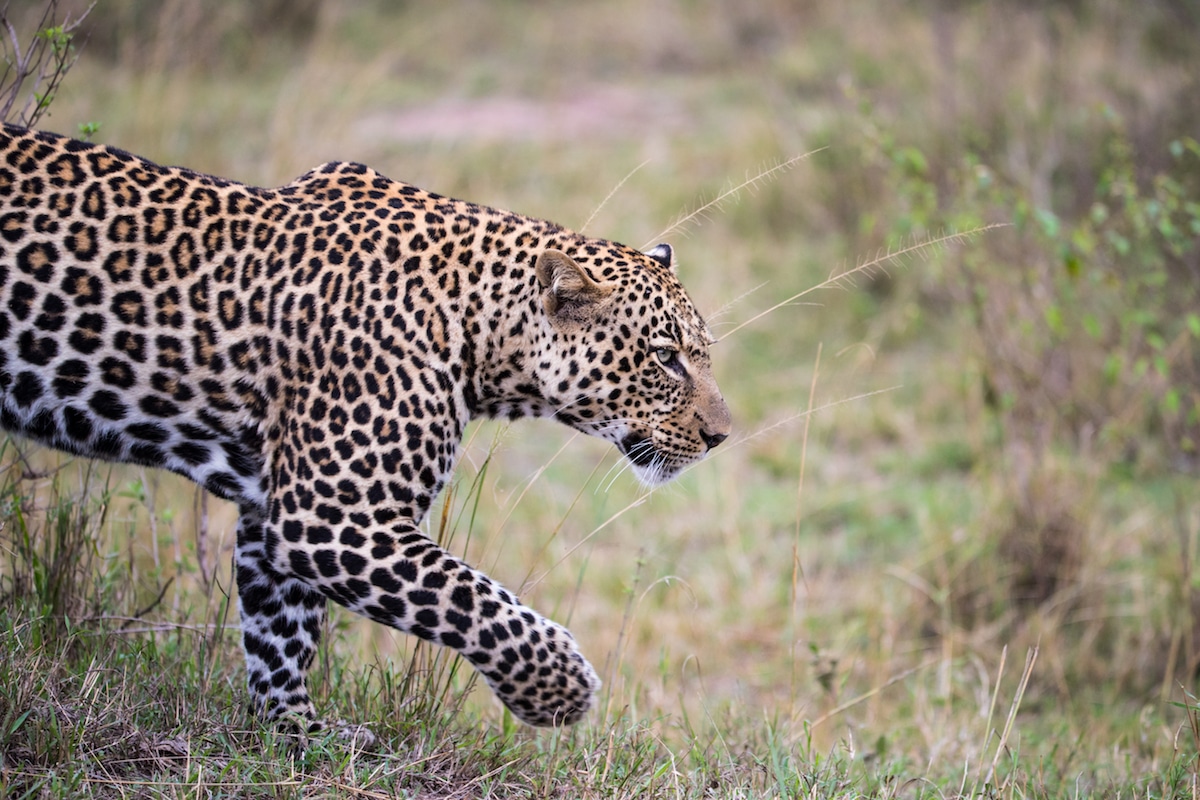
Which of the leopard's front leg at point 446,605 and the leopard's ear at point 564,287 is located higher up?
the leopard's ear at point 564,287

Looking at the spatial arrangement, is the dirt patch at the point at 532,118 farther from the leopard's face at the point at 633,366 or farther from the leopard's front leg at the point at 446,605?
the leopard's front leg at the point at 446,605

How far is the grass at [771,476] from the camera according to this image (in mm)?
4695

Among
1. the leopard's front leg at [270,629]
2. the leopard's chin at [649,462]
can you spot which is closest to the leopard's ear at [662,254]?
the leopard's chin at [649,462]

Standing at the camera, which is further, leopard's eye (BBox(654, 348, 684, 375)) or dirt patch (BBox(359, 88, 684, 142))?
dirt patch (BBox(359, 88, 684, 142))

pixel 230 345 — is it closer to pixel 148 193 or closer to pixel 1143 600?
pixel 148 193

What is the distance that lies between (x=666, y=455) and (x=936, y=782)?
1755 mm

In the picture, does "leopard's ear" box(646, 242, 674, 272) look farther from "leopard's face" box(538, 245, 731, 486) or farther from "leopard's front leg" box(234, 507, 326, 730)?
"leopard's front leg" box(234, 507, 326, 730)

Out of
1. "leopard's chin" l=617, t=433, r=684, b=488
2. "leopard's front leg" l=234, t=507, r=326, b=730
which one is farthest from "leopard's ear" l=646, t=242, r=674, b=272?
"leopard's front leg" l=234, t=507, r=326, b=730

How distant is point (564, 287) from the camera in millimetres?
4496

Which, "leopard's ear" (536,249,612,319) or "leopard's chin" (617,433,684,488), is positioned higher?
"leopard's ear" (536,249,612,319)

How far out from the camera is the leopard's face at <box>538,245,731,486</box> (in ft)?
15.0

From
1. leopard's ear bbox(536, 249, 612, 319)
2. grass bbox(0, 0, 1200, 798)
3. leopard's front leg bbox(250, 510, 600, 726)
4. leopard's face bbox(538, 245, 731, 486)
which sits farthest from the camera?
grass bbox(0, 0, 1200, 798)

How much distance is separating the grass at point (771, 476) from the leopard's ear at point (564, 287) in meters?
0.52

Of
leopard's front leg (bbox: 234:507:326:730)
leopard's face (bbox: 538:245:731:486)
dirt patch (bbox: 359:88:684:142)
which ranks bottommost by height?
leopard's front leg (bbox: 234:507:326:730)
